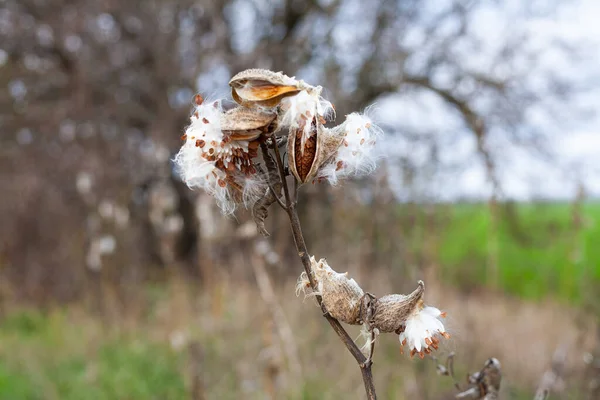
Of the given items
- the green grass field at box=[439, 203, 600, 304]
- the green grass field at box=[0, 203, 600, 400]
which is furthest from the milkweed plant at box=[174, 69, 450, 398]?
the green grass field at box=[439, 203, 600, 304]

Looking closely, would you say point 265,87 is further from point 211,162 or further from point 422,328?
point 422,328

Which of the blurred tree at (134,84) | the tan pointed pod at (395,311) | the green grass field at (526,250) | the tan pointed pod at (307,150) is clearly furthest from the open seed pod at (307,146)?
the blurred tree at (134,84)

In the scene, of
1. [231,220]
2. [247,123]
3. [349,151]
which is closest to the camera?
[247,123]

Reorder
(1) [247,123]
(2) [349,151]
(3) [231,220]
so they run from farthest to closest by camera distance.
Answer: (3) [231,220] < (2) [349,151] < (1) [247,123]

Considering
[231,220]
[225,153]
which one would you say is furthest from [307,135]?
[231,220]

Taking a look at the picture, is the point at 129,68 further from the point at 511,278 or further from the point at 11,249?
the point at 511,278

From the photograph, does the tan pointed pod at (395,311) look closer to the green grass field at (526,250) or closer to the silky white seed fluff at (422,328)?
the silky white seed fluff at (422,328)

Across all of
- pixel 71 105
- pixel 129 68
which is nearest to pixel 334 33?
pixel 129 68
